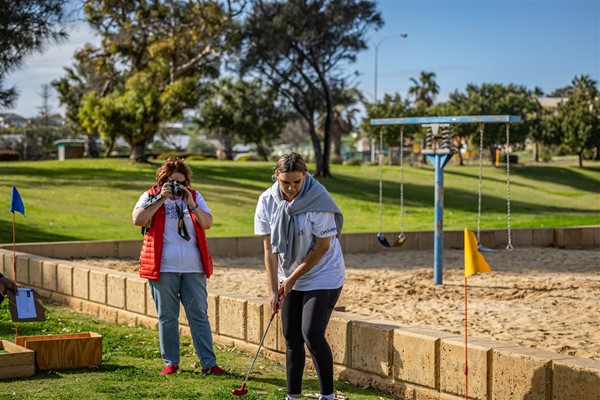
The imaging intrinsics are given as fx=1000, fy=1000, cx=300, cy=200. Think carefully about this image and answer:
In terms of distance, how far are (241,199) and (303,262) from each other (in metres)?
22.2

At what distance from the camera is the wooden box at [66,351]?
297 inches

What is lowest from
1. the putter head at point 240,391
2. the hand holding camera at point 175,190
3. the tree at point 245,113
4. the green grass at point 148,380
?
the green grass at point 148,380

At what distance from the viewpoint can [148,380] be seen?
7.25 meters

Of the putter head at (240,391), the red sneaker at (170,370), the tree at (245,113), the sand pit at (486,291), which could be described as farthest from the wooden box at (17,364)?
the tree at (245,113)

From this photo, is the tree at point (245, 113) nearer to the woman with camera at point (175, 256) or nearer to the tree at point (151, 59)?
the tree at point (151, 59)

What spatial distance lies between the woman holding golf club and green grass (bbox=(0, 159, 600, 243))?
1229cm

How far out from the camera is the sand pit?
9.34 m

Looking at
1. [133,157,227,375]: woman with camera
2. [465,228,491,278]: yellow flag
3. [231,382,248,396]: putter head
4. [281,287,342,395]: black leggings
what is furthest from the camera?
[133,157,227,375]: woman with camera

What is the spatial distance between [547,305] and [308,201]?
572 cm

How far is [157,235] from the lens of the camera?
7.48 meters

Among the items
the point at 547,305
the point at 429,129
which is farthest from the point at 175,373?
the point at 429,129

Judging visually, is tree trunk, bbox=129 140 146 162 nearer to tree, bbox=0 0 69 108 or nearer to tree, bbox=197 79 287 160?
tree, bbox=0 0 69 108

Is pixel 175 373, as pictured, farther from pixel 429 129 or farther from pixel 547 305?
pixel 429 129

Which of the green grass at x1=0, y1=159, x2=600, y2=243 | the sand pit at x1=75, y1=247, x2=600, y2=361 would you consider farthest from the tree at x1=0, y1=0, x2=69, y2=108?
the sand pit at x1=75, y1=247, x2=600, y2=361
